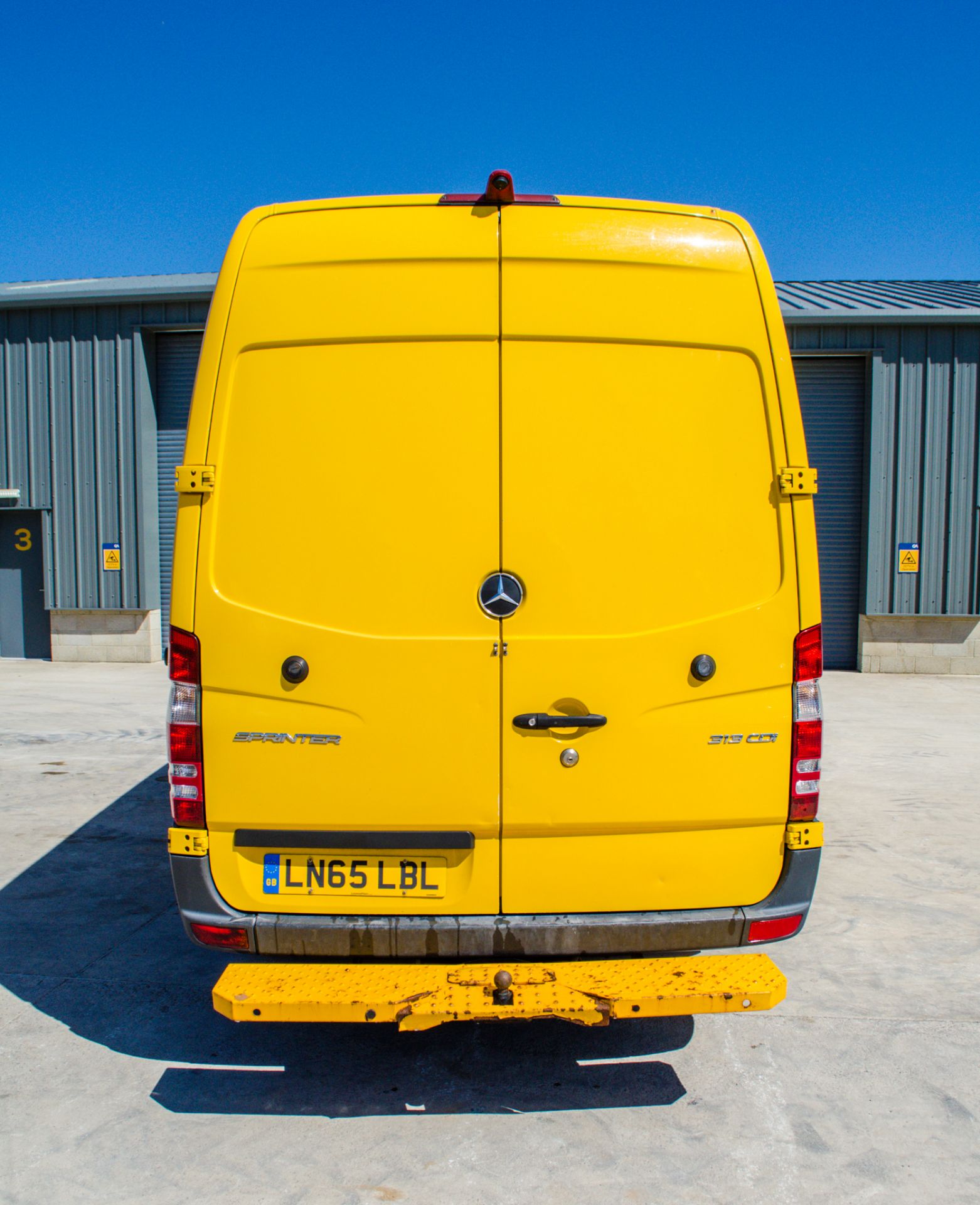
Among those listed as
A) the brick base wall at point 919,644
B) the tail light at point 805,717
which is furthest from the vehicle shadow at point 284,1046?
the brick base wall at point 919,644

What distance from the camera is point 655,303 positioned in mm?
2834

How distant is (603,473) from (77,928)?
3.56 m

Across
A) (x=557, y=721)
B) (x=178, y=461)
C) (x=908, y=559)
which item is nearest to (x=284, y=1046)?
(x=557, y=721)

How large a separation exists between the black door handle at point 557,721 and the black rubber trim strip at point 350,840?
0.40 metres

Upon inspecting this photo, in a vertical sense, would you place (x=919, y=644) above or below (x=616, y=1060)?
above

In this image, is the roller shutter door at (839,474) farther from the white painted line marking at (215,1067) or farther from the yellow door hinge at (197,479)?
the yellow door hinge at (197,479)

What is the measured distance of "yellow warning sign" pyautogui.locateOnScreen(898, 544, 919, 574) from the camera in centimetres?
1330

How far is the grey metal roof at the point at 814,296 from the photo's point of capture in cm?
1309

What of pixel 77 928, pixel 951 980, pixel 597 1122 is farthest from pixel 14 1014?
pixel 951 980

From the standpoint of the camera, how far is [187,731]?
282cm

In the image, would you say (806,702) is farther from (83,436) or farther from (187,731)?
(83,436)

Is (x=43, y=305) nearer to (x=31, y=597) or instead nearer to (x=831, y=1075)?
(x=31, y=597)

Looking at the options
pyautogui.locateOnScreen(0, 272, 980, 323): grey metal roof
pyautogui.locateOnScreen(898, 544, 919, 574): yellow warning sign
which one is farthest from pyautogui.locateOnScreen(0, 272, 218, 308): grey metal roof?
pyautogui.locateOnScreen(898, 544, 919, 574): yellow warning sign

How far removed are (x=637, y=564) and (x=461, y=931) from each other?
4.12ft
